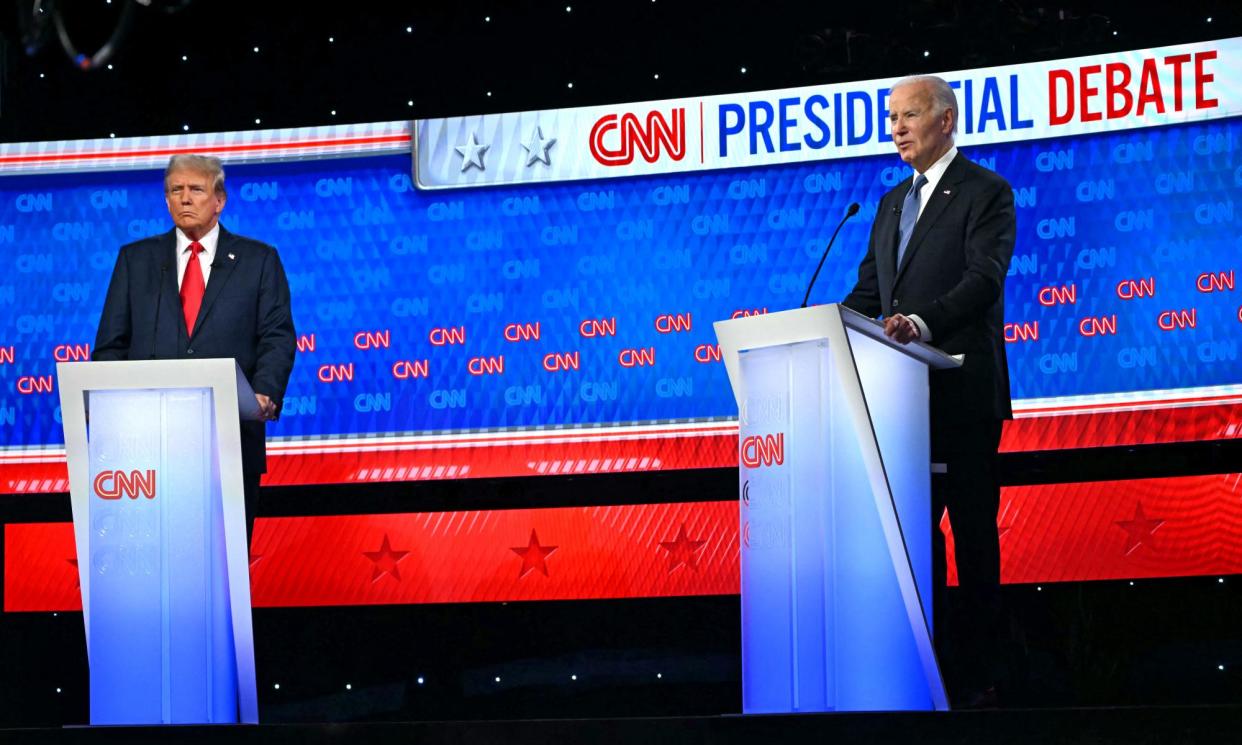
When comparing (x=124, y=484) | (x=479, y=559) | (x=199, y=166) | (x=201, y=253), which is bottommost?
(x=479, y=559)

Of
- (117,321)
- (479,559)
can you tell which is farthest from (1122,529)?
(117,321)

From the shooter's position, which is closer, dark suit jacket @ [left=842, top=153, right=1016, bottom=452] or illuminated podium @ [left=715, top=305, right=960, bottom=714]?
illuminated podium @ [left=715, top=305, right=960, bottom=714]

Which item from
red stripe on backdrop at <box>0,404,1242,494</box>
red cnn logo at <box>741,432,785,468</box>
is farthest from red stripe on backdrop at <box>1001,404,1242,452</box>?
red cnn logo at <box>741,432,785,468</box>

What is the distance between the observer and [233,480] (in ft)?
10.6

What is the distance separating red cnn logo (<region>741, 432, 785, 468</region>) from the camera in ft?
9.67

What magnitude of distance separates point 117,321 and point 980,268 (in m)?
2.16

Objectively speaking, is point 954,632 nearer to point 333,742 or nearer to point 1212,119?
point 1212,119

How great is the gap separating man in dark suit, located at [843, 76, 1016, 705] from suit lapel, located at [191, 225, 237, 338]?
164cm

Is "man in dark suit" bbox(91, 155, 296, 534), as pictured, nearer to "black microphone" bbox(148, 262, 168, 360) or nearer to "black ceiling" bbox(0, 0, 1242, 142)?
"black microphone" bbox(148, 262, 168, 360)

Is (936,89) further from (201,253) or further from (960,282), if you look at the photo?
(201,253)

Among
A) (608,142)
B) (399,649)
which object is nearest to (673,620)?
(399,649)

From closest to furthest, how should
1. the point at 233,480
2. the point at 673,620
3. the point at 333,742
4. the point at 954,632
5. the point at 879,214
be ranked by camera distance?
the point at 333,742
the point at 233,480
the point at 879,214
the point at 954,632
the point at 673,620

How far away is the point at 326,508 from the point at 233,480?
5.14ft

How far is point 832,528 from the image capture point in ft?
9.46
